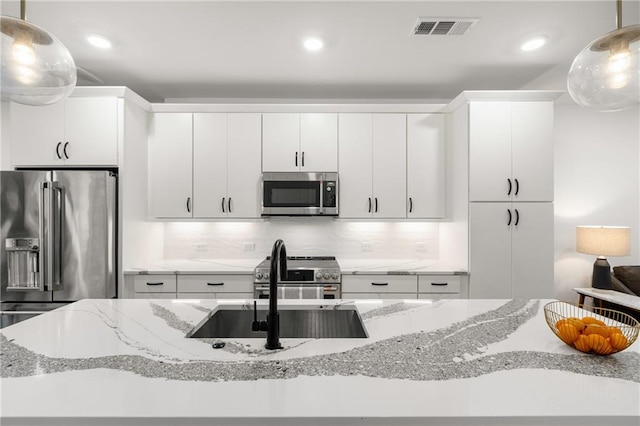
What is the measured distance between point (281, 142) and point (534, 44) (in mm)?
2107

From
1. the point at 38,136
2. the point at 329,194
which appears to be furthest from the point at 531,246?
the point at 38,136

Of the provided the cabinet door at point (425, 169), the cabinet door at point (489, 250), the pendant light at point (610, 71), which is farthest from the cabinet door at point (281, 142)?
the pendant light at point (610, 71)

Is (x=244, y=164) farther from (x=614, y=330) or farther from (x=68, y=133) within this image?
(x=614, y=330)

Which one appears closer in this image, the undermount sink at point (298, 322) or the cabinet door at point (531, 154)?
the undermount sink at point (298, 322)

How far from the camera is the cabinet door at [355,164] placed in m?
3.39

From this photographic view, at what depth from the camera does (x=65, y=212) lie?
279 centimetres

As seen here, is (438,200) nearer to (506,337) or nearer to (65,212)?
(506,337)

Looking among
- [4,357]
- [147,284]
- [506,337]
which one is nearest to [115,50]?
[147,284]

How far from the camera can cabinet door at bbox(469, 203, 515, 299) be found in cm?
301

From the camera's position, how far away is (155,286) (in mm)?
Answer: 3057

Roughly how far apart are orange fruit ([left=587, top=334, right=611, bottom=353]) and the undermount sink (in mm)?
860

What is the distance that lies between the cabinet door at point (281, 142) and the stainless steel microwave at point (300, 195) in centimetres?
11

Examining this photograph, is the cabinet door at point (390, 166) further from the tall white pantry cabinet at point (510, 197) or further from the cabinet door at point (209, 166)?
the cabinet door at point (209, 166)

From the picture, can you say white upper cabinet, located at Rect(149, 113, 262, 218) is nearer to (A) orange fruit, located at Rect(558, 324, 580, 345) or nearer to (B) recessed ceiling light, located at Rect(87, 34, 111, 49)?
(B) recessed ceiling light, located at Rect(87, 34, 111, 49)
